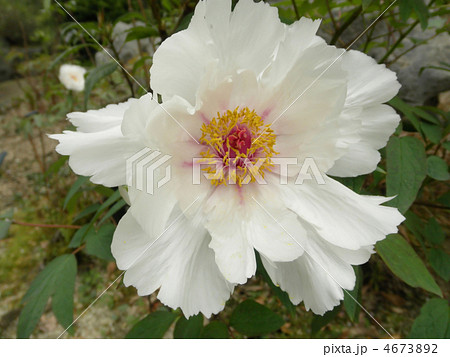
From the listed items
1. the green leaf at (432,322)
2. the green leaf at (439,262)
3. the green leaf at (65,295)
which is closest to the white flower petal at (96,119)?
the green leaf at (65,295)

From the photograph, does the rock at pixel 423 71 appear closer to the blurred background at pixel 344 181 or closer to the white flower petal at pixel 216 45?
the blurred background at pixel 344 181

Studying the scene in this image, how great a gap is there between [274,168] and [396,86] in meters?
0.24

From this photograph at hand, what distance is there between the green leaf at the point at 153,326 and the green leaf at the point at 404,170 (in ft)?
1.98

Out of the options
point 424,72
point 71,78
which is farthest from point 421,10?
point 71,78

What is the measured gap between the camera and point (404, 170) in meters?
0.67

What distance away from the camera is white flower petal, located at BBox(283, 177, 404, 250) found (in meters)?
0.53

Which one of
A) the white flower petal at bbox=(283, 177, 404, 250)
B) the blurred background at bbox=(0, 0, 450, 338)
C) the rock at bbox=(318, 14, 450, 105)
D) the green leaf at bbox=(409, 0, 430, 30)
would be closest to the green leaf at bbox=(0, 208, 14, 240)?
the blurred background at bbox=(0, 0, 450, 338)

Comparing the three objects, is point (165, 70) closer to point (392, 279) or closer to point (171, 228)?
point (171, 228)

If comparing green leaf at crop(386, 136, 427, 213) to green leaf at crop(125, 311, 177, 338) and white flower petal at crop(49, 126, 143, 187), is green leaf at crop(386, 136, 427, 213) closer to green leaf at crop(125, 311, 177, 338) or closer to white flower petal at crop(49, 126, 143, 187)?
white flower petal at crop(49, 126, 143, 187)

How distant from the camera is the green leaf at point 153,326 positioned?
2.79 ft

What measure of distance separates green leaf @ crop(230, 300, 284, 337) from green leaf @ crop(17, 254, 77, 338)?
40 cm

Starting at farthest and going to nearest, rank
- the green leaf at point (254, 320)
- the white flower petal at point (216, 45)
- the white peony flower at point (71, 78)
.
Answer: the white peony flower at point (71, 78) < the green leaf at point (254, 320) < the white flower petal at point (216, 45)
